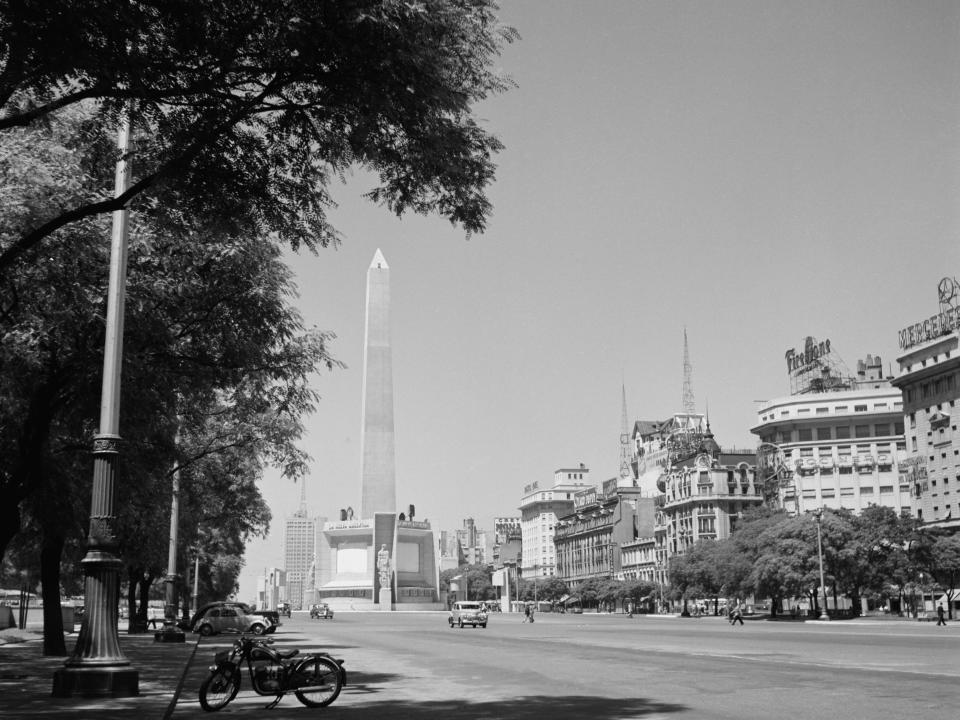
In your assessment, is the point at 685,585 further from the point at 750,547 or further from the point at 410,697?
the point at 410,697

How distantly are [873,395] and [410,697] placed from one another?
523 ft

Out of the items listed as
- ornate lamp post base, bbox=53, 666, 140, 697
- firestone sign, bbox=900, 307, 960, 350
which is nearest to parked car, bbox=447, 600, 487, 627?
ornate lamp post base, bbox=53, 666, 140, 697

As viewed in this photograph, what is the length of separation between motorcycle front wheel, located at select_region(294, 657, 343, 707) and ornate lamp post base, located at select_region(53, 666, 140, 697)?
308 cm

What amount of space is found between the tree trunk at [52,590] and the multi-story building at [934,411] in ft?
329

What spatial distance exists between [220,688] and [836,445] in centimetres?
15844

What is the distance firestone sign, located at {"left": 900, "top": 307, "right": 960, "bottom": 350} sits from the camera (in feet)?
401

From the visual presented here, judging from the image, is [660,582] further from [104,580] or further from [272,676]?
[272,676]

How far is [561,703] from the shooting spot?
593 inches

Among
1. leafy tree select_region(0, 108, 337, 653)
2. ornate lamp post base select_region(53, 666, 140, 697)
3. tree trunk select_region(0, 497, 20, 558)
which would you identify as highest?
leafy tree select_region(0, 108, 337, 653)

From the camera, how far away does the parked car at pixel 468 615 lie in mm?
61656

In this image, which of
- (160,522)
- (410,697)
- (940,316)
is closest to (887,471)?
(940,316)

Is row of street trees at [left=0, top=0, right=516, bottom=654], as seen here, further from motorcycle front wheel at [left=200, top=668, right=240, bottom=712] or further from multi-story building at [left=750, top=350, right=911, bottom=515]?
multi-story building at [left=750, top=350, right=911, bottom=515]

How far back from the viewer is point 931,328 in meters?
127

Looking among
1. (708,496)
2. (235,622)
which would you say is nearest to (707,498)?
(708,496)
